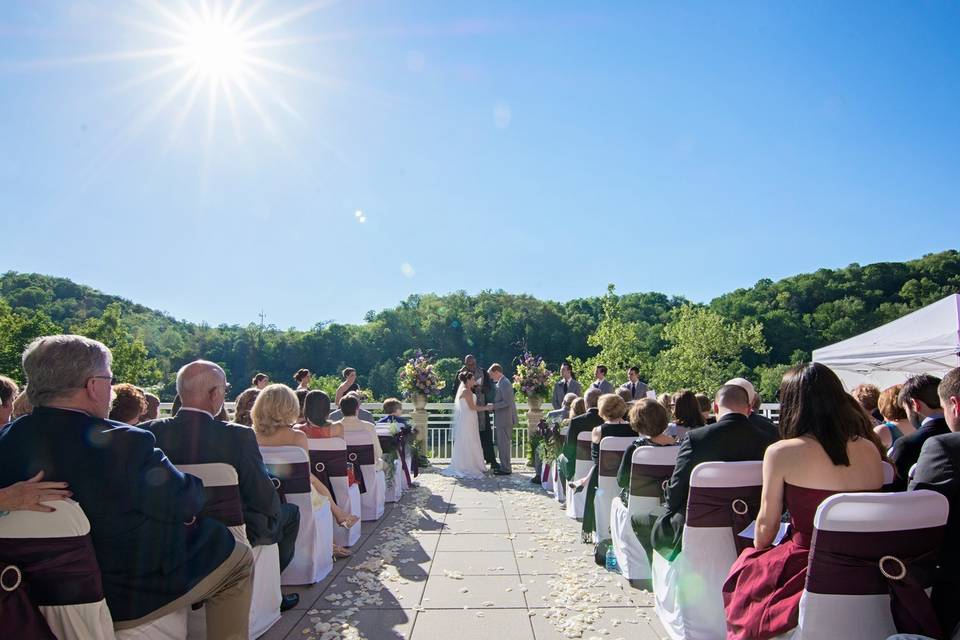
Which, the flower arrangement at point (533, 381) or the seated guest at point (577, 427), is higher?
the flower arrangement at point (533, 381)

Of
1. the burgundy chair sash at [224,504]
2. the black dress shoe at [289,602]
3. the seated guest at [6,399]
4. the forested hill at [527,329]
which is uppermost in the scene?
the forested hill at [527,329]

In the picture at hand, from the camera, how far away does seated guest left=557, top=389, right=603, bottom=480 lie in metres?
6.84

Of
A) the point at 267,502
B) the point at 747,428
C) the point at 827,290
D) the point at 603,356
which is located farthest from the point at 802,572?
the point at 827,290

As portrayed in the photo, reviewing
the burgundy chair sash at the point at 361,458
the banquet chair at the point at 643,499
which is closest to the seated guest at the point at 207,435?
the banquet chair at the point at 643,499

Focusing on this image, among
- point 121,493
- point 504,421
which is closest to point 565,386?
point 504,421

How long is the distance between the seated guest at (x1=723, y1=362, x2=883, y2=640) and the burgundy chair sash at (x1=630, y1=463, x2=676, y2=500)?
173 centimetres

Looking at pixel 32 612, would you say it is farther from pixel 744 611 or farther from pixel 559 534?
pixel 559 534

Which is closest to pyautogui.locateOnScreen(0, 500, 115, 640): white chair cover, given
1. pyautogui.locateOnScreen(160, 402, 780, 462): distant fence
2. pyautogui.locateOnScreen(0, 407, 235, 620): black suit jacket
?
pyautogui.locateOnScreen(0, 407, 235, 620): black suit jacket

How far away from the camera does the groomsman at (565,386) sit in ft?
36.0

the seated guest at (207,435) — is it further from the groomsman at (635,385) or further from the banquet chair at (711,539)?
the groomsman at (635,385)

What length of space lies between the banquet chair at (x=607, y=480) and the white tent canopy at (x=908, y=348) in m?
5.46

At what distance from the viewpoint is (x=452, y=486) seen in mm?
9703

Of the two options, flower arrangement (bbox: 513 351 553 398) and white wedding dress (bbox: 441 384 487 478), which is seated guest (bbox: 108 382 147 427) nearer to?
white wedding dress (bbox: 441 384 487 478)

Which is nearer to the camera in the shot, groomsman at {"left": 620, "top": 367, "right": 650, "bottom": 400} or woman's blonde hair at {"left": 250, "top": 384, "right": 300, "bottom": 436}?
woman's blonde hair at {"left": 250, "top": 384, "right": 300, "bottom": 436}
